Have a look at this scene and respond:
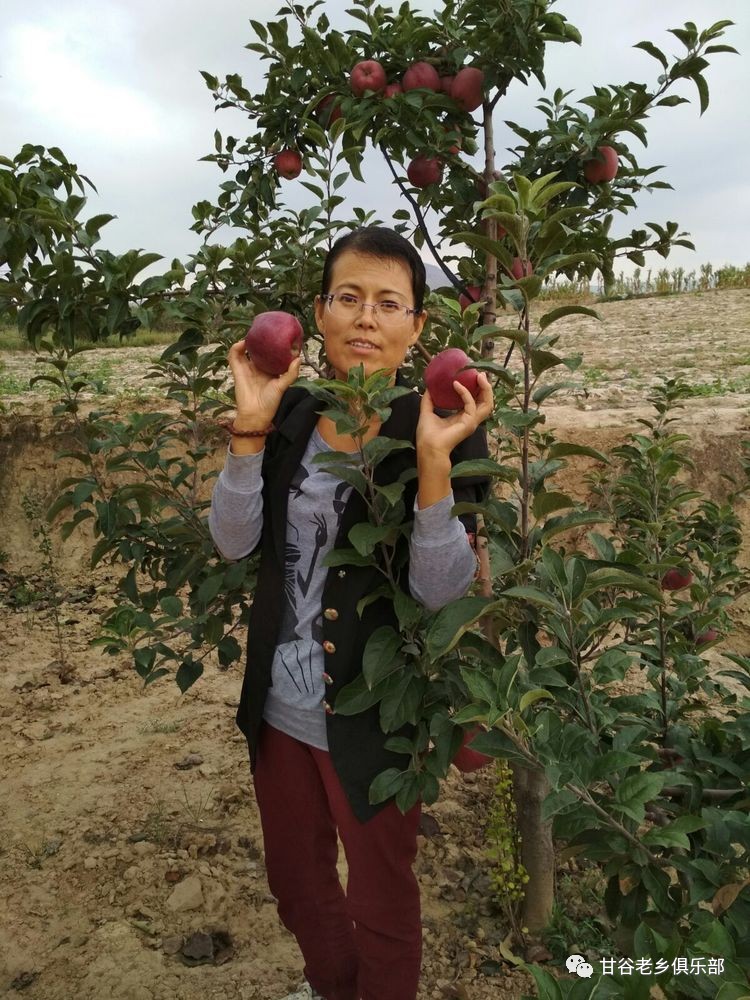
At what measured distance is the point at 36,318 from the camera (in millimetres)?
1657

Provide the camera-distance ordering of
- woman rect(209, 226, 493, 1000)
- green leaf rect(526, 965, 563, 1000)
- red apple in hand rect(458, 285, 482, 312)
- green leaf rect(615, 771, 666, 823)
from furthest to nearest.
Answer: red apple in hand rect(458, 285, 482, 312)
woman rect(209, 226, 493, 1000)
green leaf rect(615, 771, 666, 823)
green leaf rect(526, 965, 563, 1000)

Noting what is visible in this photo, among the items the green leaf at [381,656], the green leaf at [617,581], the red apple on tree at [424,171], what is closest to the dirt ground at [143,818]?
the green leaf at [381,656]

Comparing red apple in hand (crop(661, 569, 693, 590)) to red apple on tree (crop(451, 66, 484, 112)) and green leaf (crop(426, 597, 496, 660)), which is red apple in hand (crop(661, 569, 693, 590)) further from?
red apple on tree (crop(451, 66, 484, 112))

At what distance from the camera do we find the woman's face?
127cm

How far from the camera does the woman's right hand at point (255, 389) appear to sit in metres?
1.26

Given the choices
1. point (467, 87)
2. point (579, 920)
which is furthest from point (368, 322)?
point (579, 920)

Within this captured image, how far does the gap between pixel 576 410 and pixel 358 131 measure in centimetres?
266

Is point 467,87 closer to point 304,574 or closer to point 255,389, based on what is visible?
point 255,389

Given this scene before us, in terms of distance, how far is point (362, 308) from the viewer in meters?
1.28

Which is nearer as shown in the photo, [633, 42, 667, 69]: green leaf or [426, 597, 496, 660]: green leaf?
[426, 597, 496, 660]: green leaf

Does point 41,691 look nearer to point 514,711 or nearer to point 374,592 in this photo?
point 374,592

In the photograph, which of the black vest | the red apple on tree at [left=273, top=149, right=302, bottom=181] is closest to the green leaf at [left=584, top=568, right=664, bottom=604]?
the black vest

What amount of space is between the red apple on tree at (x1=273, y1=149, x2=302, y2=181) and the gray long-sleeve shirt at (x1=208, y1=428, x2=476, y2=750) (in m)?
1.19

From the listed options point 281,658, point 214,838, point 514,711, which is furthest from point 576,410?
point 514,711
